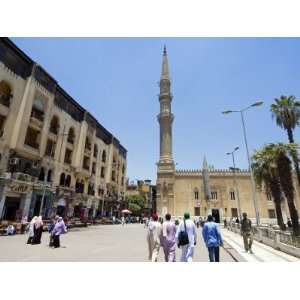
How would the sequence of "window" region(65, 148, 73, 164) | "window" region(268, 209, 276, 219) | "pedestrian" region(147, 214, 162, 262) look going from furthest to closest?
"window" region(268, 209, 276, 219), "window" region(65, 148, 73, 164), "pedestrian" region(147, 214, 162, 262)

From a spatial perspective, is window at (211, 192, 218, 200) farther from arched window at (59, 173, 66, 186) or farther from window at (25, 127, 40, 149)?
window at (25, 127, 40, 149)

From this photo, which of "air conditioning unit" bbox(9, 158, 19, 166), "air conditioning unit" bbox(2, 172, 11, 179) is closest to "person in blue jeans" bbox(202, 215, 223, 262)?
"air conditioning unit" bbox(2, 172, 11, 179)

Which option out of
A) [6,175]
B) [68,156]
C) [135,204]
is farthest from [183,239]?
[135,204]

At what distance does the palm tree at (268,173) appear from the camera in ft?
66.0

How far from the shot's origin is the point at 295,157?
721 inches

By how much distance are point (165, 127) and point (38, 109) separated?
31670 millimetres

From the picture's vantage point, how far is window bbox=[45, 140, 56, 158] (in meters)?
23.0

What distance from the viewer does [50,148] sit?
77.2 feet

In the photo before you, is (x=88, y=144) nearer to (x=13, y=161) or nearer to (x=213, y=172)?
(x=13, y=161)

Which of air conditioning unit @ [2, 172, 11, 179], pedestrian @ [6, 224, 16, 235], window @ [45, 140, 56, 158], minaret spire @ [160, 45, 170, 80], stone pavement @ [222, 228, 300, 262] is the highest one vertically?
minaret spire @ [160, 45, 170, 80]

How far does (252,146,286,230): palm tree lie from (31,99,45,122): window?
69.9 ft

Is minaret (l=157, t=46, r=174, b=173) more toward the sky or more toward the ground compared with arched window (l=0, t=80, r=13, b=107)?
more toward the sky
